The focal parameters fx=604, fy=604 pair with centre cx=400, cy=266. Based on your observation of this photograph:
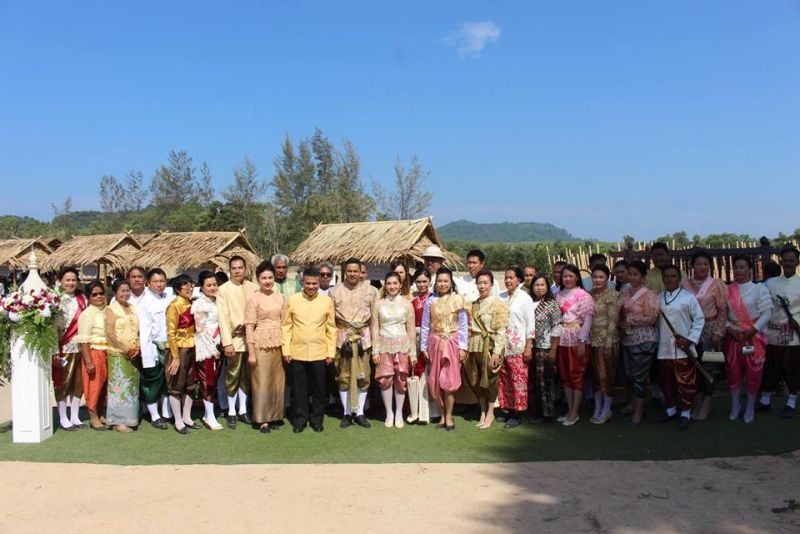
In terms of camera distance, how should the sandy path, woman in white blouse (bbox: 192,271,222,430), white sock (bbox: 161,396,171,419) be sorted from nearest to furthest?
the sandy path
woman in white blouse (bbox: 192,271,222,430)
white sock (bbox: 161,396,171,419)

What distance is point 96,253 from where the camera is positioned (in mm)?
17594

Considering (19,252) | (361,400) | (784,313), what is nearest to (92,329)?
(361,400)

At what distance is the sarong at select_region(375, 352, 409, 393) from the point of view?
235 inches

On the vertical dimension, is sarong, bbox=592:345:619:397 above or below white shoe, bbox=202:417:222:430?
above

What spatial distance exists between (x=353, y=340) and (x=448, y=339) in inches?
37.9

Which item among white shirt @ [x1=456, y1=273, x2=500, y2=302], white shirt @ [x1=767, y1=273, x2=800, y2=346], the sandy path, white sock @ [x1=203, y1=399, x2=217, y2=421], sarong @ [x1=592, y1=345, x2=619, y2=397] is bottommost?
the sandy path

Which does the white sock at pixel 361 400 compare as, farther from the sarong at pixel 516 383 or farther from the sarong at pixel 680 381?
the sarong at pixel 680 381

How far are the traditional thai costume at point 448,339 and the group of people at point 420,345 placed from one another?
1 cm

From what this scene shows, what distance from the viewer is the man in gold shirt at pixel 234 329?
5969mm

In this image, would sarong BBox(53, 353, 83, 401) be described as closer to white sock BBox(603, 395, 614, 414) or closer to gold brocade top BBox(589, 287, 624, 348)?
gold brocade top BBox(589, 287, 624, 348)

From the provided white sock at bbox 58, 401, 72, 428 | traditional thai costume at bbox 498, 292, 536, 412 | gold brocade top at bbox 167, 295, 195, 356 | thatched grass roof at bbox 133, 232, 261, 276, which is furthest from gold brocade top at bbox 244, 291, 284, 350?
thatched grass roof at bbox 133, 232, 261, 276

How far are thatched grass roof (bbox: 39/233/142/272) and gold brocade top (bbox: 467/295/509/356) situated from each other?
13.8 meters

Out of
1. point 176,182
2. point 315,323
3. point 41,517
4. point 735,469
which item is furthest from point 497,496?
point 176,182

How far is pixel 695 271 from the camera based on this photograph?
614cm
